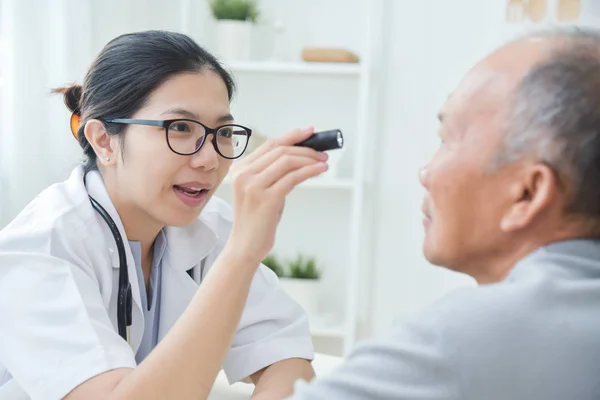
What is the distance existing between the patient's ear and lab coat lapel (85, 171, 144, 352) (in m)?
0.78

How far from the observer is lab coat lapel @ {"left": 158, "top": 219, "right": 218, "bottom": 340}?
144 centimetres

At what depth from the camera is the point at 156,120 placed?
4.35ft

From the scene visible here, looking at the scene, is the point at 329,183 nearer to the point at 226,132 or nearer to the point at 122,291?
the point at 226,132

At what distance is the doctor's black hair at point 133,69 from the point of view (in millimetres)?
1345

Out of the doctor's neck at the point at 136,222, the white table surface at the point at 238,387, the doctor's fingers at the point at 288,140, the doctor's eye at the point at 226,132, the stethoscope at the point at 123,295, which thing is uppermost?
the doctor's fingers at the point at 288,140

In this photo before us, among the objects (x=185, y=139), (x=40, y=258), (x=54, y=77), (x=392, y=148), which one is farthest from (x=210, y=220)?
(x=392, y=148)

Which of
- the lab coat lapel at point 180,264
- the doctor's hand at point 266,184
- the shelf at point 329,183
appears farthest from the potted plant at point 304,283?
the doctor's hand at point 266,184

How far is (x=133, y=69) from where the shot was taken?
4.42 ft

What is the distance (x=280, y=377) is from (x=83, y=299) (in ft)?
1.24

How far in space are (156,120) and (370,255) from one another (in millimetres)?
1914

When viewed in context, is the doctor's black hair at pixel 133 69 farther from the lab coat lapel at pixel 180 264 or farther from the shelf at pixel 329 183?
the shelf at pixel 329 183

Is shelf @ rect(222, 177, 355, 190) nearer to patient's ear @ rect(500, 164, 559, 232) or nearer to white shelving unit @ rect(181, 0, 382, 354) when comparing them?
white shelving unit @ rect(181, 0, 382, 354)

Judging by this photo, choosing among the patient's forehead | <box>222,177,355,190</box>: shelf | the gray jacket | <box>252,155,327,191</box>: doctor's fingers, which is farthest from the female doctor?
<box>222,177,355,190</box>: shelf

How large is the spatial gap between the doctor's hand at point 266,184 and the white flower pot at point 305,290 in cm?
180
